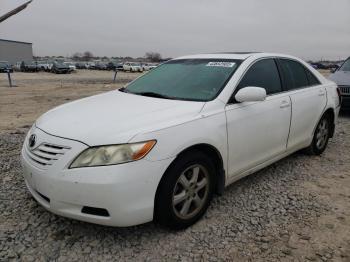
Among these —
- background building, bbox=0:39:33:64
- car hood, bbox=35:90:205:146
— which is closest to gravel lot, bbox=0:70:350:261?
car hood, bbox=35:90:205:146

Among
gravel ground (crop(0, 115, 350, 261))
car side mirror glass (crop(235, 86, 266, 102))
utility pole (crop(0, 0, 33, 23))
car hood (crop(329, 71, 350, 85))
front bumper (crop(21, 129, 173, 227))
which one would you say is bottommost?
gravel ground (crop(0, 115, 350, 261))

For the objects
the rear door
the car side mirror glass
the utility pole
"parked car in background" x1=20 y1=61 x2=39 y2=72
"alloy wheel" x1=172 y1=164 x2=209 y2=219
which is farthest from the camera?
"parked car in background" x1=20 y1=61 x2=39 y2=72

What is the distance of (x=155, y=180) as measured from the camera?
2754 mm

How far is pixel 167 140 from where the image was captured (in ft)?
9.30

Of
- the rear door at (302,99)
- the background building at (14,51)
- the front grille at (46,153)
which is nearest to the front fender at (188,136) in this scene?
the front grille at (46,153)

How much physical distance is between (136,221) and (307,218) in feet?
5.54

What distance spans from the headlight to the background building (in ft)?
259

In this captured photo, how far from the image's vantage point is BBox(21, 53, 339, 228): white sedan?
2670 millimetres

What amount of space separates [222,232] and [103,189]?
3.85 feet

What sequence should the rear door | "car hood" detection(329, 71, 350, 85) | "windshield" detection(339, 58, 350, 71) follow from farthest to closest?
"windshield" detection(339, 58, 350, 71), "car hood" detection(329, 71, 350, 85), the rear door

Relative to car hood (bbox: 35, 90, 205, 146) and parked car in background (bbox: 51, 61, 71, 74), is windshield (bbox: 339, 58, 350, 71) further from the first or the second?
parked car in background (bbox: 51, 61, 71, 74)

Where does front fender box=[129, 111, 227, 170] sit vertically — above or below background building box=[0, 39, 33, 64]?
above

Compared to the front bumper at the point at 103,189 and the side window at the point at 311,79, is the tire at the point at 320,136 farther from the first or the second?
the front bumper at the point at 103,189

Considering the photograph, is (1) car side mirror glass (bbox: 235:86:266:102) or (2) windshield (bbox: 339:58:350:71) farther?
(2) windshield (bbox: 339:58:350:71)
